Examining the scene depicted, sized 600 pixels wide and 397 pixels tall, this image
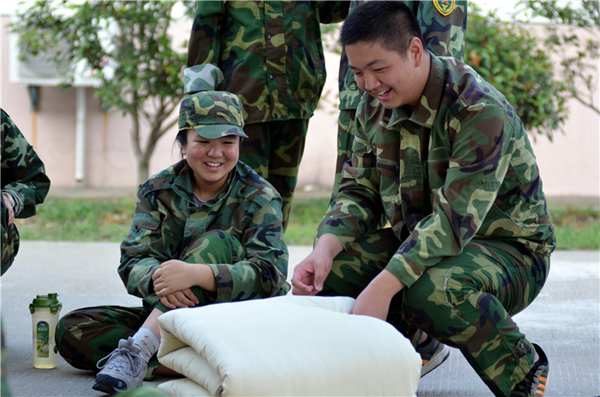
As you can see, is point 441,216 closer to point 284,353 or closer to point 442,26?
point 284,353

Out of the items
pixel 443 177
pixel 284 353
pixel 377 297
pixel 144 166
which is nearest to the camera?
pixel 284 353

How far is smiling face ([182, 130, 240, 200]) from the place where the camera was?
232 cm

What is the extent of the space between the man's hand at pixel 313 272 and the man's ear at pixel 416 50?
561 mm

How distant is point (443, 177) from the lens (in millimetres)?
2027

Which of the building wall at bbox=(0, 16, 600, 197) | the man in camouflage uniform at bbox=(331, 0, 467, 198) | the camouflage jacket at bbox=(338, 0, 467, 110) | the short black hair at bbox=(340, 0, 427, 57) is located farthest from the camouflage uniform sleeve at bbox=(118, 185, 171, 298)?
the building wall at bbox=(0, 16, 600, 197)

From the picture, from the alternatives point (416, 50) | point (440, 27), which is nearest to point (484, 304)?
point (416, 50)

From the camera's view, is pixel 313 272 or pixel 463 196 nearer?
pixel 463 196

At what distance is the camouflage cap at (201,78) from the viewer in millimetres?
2633

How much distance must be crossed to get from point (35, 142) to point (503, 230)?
7.39m

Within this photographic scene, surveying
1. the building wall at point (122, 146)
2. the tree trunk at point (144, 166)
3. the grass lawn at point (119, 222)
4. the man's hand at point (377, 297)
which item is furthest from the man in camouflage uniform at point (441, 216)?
the building wall at point (122, 146)

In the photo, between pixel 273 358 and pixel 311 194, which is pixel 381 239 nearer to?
pixel 273 358

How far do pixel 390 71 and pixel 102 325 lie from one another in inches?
43.8

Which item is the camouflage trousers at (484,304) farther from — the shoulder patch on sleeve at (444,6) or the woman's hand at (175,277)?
the shoulder patch on sleeve at (444,6)

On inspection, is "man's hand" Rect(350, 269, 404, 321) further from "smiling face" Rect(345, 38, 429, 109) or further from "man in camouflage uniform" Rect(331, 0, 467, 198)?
"man in camouflage uniform" Rect(331, 0, 467, 198)
